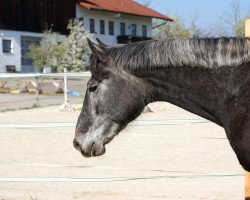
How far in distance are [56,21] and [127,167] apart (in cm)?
4165

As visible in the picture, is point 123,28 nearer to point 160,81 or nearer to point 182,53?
point 160,81

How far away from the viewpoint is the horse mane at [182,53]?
11.4 ft

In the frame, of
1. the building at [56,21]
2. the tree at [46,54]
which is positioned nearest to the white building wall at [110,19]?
the building at [56,21]

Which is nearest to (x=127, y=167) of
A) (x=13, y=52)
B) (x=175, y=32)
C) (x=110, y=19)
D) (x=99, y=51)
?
(x=175, y=32)

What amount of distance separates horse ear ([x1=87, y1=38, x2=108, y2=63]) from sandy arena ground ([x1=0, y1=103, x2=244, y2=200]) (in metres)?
0.56

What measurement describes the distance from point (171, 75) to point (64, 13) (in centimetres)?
4676

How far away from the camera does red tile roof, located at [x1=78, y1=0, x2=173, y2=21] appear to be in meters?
52.3

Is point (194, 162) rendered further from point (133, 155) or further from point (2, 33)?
point (2, 33)

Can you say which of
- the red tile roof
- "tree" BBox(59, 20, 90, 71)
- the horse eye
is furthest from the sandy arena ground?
the red tile roof

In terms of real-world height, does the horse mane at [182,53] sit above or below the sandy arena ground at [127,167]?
above

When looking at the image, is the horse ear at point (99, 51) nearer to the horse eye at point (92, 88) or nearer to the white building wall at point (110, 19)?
the horse eye at point (92, 88)

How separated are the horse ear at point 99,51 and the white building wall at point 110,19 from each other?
46.4m

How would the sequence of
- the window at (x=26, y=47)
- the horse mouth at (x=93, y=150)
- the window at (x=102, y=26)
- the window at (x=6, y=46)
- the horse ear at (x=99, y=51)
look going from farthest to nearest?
the window at (x=102, y=26)
the window at (x=26, y=47)
the window at (x=6, y=46)
the horse mouth at (x=93, y=150)
the horse ear at (x=99, y=51)

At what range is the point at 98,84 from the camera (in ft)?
12.4
